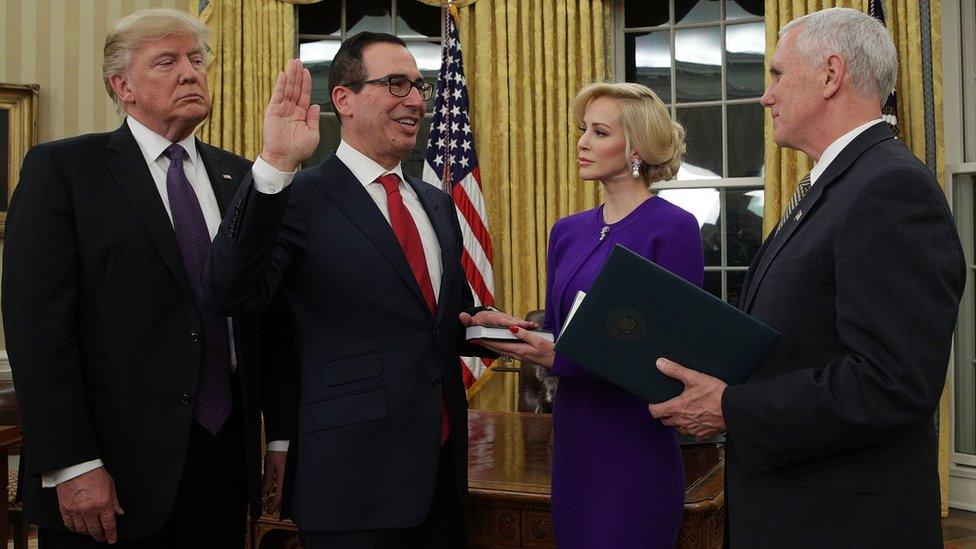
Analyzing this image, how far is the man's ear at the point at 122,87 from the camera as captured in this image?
204 centimetres

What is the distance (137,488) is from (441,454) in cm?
64

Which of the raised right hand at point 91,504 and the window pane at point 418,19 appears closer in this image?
the raised right hand at point 91,504

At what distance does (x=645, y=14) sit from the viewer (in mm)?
5809

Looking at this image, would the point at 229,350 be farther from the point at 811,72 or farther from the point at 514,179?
the point at 514,179

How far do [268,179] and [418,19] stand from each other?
4.62 metres

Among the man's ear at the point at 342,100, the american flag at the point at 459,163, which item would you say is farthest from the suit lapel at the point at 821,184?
the american flag at the point at 459,163

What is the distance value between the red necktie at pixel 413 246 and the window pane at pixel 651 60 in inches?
159

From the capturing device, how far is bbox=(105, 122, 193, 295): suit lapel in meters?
1.91

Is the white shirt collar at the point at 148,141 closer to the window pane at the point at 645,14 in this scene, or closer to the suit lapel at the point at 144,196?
the suit lapel at the point at 144,196

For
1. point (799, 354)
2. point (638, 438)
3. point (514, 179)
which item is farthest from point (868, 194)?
point (514, 179)

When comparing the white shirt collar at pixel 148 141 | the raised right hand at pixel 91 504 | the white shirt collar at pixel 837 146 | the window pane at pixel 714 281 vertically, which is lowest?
the raised right hand at pixel 91 504

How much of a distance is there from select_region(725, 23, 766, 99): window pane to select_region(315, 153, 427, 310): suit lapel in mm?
4096

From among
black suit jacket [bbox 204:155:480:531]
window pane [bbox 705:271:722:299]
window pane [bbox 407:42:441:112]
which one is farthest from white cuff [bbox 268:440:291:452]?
window pane [bbox 407:42:441:112]

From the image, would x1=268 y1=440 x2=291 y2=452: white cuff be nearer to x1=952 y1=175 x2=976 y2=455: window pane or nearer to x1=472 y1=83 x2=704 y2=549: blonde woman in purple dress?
x1=472 y1=83 x2=704 y2=549: blonde woman in purple dress
